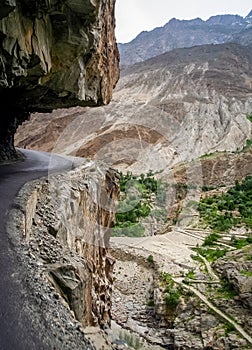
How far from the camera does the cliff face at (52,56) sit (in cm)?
Answer: 897

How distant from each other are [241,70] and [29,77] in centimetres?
7319

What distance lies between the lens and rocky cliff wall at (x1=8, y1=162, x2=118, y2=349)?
497 centimetres

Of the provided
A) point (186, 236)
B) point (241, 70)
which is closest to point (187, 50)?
point (241, 70)

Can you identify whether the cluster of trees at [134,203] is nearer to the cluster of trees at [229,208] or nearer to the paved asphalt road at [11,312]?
the cluster of trees at [229,208]

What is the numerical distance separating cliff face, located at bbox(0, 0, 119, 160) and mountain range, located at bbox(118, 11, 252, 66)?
12680 cm

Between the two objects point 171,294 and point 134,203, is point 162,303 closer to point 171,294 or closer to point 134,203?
point 171,294

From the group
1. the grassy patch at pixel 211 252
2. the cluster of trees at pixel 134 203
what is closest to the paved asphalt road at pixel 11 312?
the grassy patch at pixel 211 252

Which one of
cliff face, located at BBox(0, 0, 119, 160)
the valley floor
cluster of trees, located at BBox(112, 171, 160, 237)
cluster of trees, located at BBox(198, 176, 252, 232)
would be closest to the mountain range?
cluster of trees, located at BBox(112, 171, 160, 237)

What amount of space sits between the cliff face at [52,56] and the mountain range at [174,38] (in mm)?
126800

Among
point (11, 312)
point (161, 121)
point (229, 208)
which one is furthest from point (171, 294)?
point (161, 121)

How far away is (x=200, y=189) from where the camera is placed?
41.2 metres

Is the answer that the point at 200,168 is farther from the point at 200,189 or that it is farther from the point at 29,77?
the point at 29,77

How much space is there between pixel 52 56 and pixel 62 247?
6.84 m

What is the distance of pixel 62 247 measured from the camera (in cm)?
726
